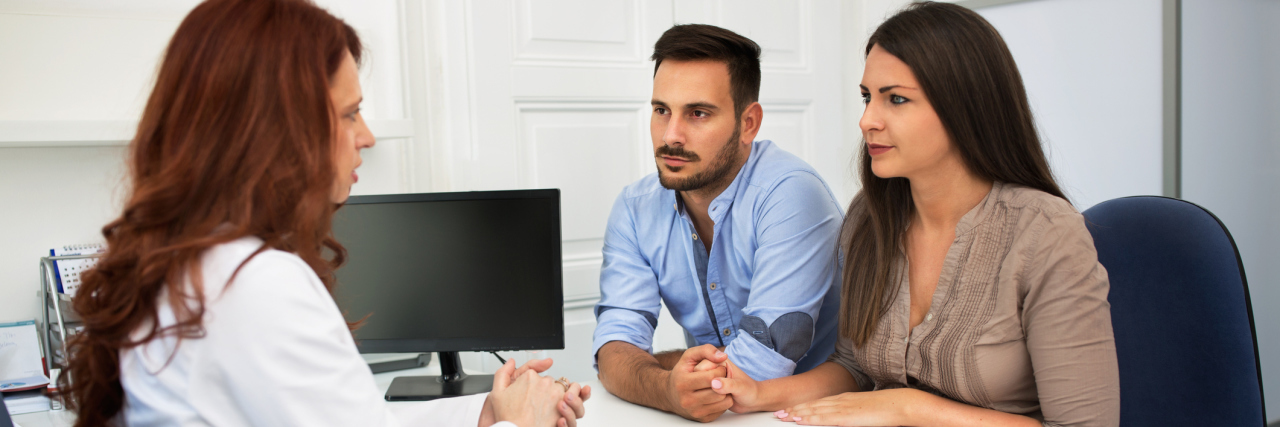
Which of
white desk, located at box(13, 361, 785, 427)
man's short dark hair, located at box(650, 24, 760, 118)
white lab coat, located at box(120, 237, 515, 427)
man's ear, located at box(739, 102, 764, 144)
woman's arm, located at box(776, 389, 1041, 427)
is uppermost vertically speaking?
man's short dark hair, located at box(650, 24, 760, 118)

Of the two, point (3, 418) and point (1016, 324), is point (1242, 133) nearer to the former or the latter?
point (1016, 324)

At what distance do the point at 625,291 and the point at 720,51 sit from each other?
0.56 metres

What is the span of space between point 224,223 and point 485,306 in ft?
3.20

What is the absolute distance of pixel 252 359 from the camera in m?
0.70

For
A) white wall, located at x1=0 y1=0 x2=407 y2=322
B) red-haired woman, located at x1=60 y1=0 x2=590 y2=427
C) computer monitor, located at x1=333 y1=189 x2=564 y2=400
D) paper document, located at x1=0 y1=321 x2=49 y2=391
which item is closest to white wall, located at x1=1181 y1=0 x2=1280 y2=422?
computer monitor, located at x1=333 y1=189 x2=564 y2=400

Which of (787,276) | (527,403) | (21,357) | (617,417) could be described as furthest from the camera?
(21,357)

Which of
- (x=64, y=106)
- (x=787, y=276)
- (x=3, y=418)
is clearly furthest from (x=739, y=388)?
(x=64, y=106)

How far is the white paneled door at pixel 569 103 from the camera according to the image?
7.68 feet

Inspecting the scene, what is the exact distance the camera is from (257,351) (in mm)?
699

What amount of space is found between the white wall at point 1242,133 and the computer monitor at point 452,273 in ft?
6.43

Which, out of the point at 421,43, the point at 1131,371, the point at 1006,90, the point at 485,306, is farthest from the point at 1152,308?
the point at 421,43

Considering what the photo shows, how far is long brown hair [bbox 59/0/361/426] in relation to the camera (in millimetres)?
736

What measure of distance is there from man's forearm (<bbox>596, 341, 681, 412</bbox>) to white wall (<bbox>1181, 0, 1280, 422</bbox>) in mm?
1862

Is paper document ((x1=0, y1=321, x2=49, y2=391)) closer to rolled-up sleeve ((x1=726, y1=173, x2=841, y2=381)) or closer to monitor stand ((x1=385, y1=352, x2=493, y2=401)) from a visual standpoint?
monitor stand ((x1=385, y1=352, x2=493, y2=401))
